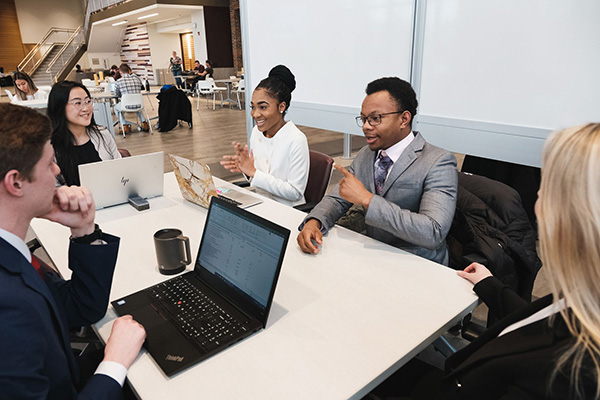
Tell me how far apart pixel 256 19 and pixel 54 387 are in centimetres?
406

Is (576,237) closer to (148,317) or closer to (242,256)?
(242,256)

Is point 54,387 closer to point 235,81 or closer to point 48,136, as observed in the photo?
point 48,136

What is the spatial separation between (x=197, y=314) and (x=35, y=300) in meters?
0.42

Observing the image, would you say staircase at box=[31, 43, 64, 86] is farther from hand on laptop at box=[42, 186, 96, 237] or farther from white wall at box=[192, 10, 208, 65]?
hand on laptop at box=[42, 186, 96, 237]

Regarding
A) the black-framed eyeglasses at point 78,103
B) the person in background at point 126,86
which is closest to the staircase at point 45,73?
the person in background at point 126,86

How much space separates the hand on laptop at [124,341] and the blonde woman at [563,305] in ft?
2.57

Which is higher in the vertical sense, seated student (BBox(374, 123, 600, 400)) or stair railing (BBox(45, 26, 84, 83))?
stair railing (BBox(45, 26, 84, 83))

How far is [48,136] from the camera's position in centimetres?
97

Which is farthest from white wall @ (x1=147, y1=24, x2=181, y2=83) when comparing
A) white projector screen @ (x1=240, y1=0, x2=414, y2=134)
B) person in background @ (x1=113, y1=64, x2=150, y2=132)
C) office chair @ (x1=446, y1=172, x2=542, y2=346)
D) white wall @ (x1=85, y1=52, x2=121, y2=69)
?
office chair @ (x1=446, y1=172, x2=542, y2=346)

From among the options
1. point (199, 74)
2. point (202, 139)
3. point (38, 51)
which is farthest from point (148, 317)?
point (38, 51)

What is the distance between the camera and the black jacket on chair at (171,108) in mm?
8109

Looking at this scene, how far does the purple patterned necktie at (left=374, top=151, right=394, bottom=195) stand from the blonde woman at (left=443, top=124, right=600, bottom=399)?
1.03 m

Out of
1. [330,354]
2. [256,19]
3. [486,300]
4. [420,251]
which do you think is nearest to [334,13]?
[256,19]

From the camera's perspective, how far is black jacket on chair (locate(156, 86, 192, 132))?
8.11 m
